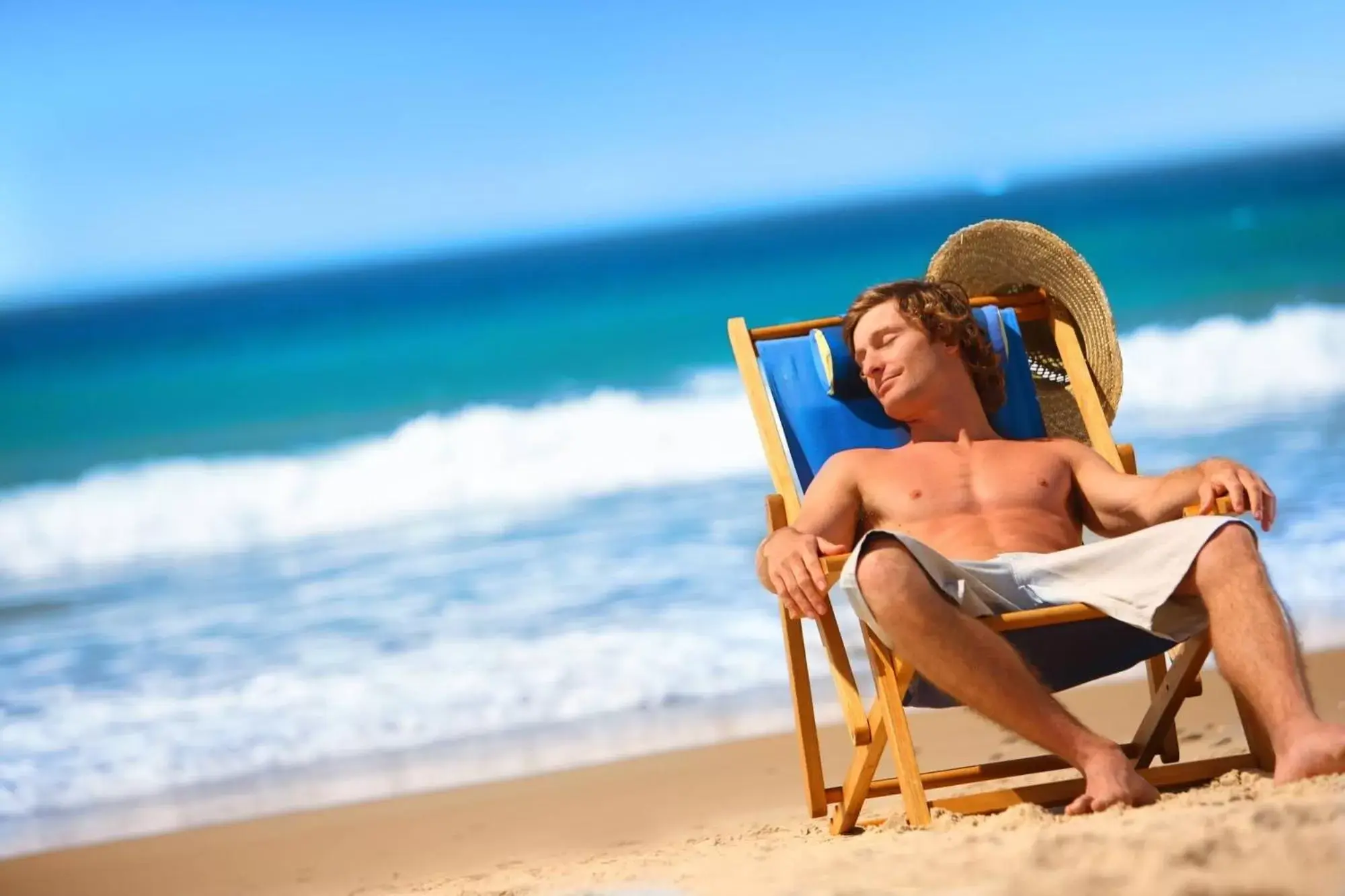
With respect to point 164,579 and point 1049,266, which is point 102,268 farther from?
point 1049,266

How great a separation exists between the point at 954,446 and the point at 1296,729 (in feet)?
3.11

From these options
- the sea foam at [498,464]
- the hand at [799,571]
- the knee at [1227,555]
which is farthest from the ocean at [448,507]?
the knee at [1227,555]

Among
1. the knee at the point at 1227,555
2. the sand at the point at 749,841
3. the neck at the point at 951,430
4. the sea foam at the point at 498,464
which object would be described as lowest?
the sand at the point at 749,841

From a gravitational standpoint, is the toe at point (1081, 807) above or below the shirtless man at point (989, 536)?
below

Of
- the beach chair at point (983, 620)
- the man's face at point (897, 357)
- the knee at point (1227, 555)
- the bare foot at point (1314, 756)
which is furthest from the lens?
the man's face at point (897, 357)

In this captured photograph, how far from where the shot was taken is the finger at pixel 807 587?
2443 millimetres

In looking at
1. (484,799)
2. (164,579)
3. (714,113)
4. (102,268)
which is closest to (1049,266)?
(484,799)

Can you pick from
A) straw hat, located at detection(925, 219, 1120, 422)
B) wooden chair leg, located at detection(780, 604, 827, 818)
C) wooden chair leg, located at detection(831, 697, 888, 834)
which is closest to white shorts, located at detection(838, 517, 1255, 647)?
wooden chair leg, located at detection(831, 697, 888, 834)

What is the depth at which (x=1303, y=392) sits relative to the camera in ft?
25.8

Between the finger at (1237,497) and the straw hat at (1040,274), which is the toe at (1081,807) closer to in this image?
the finger at (1237,497)

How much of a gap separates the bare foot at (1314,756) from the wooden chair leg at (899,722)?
54 centimetres

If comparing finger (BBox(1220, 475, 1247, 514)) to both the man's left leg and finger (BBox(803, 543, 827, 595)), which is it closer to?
the man's left leg

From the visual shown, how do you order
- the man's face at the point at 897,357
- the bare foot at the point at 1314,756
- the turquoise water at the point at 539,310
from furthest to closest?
the turquoise water at the point at 539,310 → the man's face at the point at 897,357 → the bare foot at the point at 1314,756

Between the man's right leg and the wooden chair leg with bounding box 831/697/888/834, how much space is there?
0.71 ft
